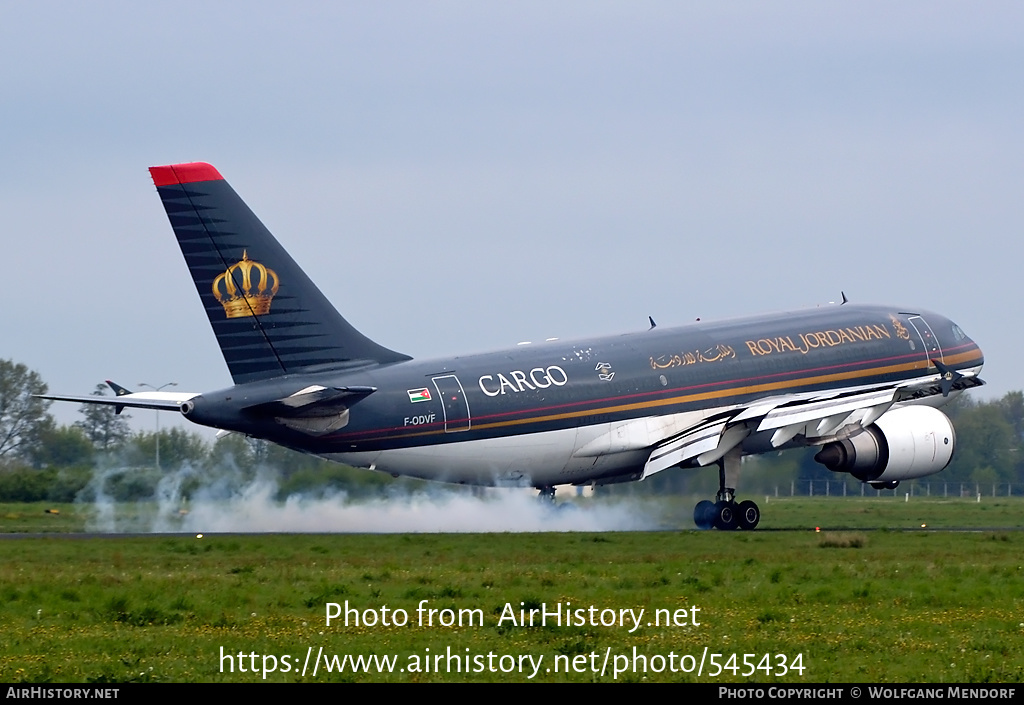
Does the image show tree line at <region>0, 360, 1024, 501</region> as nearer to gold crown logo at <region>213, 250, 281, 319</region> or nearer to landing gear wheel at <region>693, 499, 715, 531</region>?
landing gear wheel at <region>693, 499, 715, 531</region>

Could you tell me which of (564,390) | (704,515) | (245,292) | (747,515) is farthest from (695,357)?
(245,292)

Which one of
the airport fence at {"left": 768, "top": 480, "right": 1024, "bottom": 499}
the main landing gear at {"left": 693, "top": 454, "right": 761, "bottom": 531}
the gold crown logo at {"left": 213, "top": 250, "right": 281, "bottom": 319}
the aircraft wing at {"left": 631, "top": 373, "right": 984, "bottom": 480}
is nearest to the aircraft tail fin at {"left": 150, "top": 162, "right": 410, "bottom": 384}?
the gold crown logo at {"left": 213, "top": 250, "right": 281, "bottom": 319}

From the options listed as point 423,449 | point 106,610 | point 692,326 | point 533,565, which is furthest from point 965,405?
point 106,610

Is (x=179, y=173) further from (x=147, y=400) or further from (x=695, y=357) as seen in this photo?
(x=695, y=357)

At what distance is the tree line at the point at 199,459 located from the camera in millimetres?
46906

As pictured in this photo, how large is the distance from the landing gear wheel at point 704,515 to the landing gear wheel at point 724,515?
0.15 metres

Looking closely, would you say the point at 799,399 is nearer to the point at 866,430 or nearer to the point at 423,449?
the point at 866,430

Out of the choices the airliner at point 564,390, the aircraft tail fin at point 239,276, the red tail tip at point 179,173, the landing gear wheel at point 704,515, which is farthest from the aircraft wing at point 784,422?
the red tail tip at point 179,173

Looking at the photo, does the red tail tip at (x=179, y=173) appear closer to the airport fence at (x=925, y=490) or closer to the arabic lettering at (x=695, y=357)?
the arabic lettering at (x=695, y=357)

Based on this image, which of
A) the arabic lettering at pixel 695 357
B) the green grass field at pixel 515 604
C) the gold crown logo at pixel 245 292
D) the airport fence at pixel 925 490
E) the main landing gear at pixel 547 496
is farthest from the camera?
the airport fence at pixel 925 490

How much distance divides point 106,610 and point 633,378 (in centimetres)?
2293

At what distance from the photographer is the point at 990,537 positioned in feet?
128

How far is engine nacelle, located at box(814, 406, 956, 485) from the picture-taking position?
4366 centimetres

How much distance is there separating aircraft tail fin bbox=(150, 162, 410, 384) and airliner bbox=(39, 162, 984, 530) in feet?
0.14
